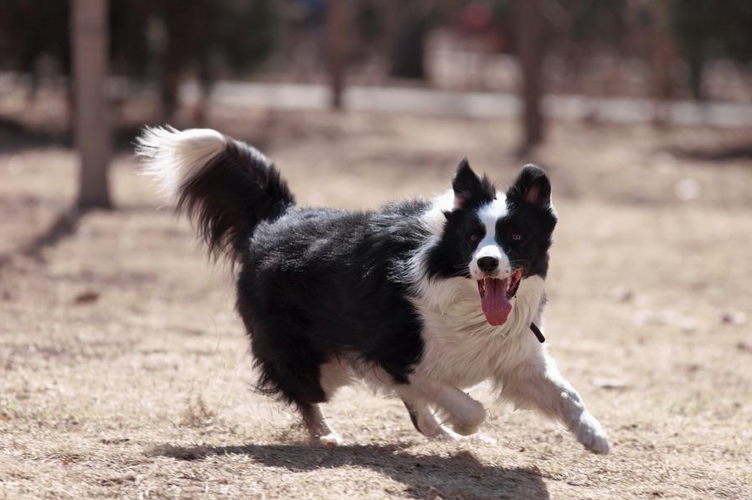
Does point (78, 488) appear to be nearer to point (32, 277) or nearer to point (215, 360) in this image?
point (215, 360)

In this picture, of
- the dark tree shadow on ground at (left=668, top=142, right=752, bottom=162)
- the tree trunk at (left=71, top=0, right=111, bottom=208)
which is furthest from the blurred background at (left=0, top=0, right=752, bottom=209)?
the dark tree shadow on ground at (left=668, top=142, right=752, bottom=162)

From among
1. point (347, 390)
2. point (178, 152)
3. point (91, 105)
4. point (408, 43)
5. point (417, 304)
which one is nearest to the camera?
point (417, 304)

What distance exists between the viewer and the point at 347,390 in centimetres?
671

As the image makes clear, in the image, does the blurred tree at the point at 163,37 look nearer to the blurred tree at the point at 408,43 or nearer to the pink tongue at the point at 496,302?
the blurred tree at the point at 408,43

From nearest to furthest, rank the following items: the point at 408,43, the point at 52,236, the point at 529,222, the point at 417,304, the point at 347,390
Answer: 1. the point at 529,222
2. the point at 417,304
3. the point at 347,390
4. the point at 52,236
5. the point at 408,43

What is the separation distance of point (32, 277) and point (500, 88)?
23.3 meters

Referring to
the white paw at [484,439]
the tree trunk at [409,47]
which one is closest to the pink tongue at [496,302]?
the white paw at [484,439]

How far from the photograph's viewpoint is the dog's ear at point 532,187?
4.94m

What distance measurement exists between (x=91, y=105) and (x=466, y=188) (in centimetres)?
851

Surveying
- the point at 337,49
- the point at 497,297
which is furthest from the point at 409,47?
the point at 497,297

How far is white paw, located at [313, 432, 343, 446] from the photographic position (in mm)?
5498

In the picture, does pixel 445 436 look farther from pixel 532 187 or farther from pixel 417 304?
pixel 532 187

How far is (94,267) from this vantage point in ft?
33.1

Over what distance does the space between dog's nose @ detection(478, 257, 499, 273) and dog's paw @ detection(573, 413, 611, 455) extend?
2.66ft
